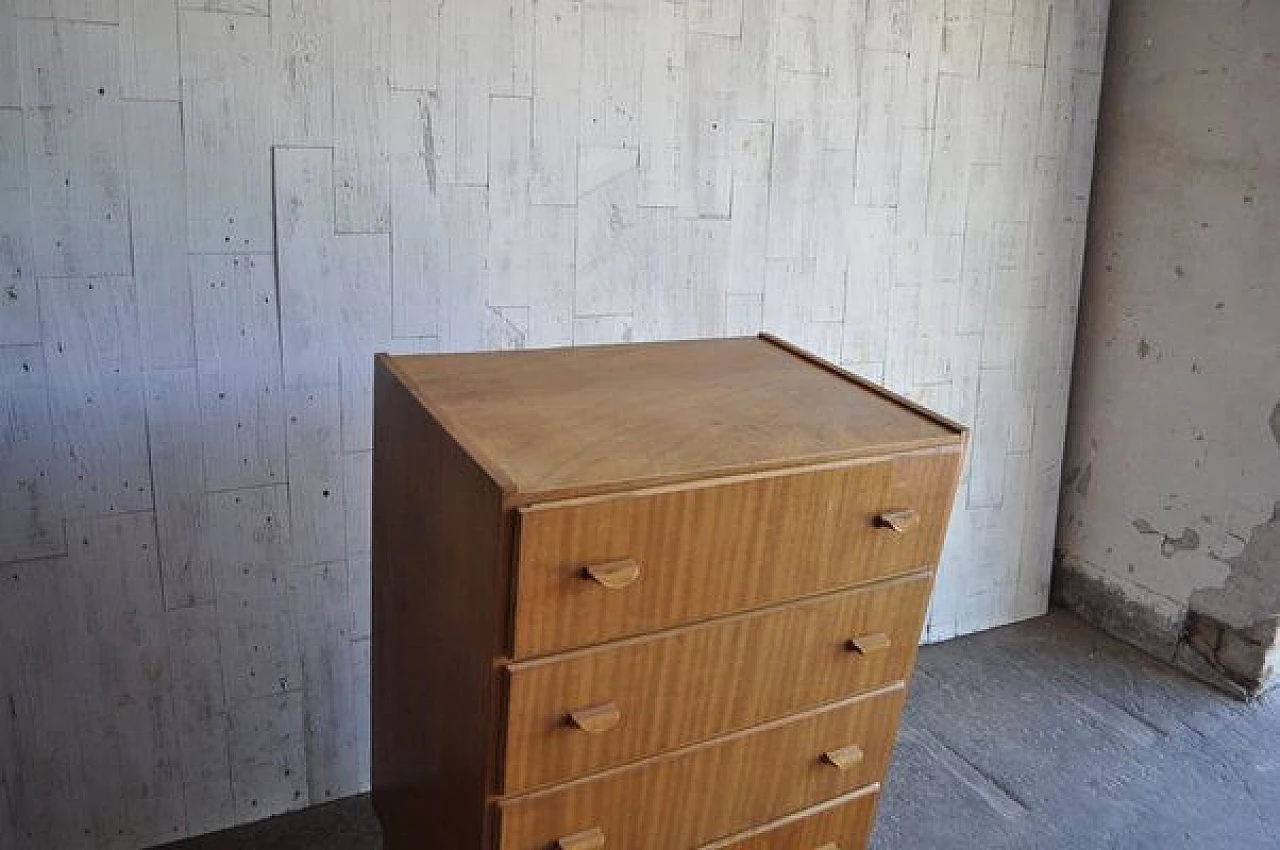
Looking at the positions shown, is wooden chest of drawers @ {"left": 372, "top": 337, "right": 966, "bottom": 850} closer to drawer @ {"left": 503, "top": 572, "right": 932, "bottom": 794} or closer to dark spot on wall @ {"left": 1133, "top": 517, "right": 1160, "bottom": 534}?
drawer @ {"left": 503, "top": 572, "right": 932, "bottom": 794}

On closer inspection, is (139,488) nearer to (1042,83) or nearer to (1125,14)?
(1042,83)

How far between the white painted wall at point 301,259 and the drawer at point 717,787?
0.75 metres

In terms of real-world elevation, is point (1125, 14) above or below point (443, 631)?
above

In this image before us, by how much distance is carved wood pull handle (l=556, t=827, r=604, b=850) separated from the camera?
136cm

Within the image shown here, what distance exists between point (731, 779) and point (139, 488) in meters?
1.02

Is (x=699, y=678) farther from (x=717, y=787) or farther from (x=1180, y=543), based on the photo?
(x=1180, y=543)

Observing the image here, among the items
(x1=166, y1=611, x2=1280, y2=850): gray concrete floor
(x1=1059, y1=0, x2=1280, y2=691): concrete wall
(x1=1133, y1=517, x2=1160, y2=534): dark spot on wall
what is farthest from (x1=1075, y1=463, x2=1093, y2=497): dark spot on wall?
(x1=166, y1=611, x2=1280, y2=850): gray concrete floor

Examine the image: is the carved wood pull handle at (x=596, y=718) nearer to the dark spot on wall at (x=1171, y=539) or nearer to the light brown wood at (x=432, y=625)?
the light brown wood at (x=432, y=625)

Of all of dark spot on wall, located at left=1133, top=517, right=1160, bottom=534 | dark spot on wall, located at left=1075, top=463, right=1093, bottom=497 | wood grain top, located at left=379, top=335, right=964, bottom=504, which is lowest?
dark spot on wall, located at left=1133, top=517, right=1160, bottom=534

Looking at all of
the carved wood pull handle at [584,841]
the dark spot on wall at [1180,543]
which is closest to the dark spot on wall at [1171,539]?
the dark spot on wall at [1180,543]

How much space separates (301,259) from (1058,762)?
1.80m

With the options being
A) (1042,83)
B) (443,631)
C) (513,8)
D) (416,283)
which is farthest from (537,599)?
(1042,83)

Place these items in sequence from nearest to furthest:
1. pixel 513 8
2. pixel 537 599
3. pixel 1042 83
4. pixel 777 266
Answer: pixel 537 599
pixel 513 8
pixel 777 266
pixel 1042 83

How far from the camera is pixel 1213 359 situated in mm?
2473
